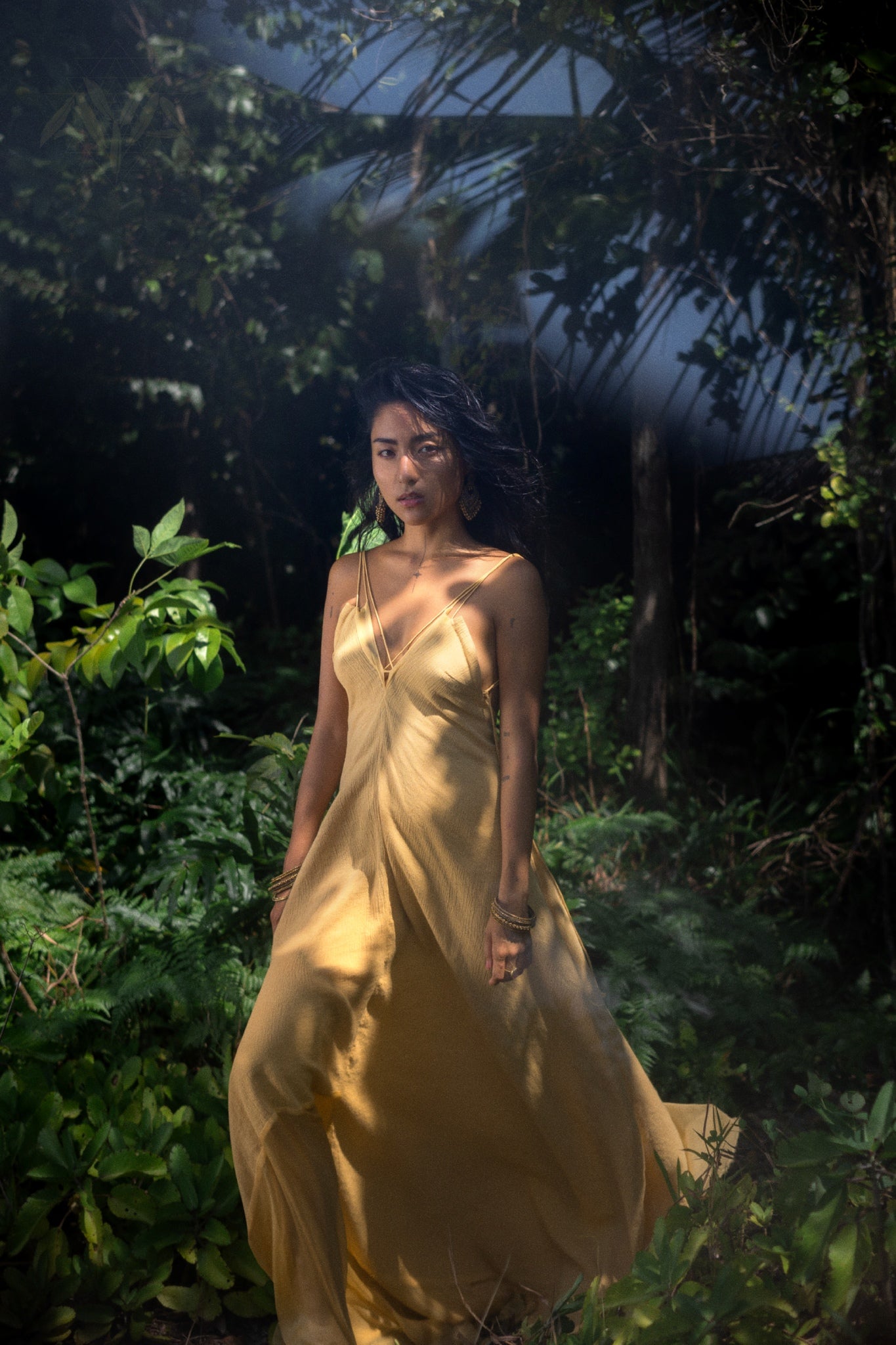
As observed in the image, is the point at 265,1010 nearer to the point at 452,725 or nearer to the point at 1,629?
the point at 452,725

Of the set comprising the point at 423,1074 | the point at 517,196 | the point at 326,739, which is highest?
the point at 517,196

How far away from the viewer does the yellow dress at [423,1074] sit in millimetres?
1708

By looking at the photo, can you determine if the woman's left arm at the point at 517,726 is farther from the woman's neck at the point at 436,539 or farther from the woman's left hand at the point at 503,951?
the woman's neck at the point at 436,539

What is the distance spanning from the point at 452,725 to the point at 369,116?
269cm

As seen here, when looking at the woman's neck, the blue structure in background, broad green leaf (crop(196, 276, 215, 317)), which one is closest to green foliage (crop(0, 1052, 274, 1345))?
the woman's neck

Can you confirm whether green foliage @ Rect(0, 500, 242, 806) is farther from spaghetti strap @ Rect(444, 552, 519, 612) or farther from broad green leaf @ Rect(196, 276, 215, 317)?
broad green leaf @ Rect(196, 276, 215, 317)

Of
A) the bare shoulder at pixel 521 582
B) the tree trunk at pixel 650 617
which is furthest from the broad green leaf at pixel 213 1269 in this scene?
the tree trunk at pixel 650 617

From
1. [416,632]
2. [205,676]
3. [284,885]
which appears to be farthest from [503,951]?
[205,676]

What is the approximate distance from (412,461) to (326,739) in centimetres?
53

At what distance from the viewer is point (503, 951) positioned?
1.77m

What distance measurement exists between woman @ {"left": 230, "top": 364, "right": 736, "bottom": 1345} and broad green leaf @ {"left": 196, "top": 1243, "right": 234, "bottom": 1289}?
0.89 feet

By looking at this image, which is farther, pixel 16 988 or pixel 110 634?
pixel 16 988

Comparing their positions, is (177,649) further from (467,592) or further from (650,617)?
(650,617)

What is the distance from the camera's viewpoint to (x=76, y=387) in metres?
4.06
